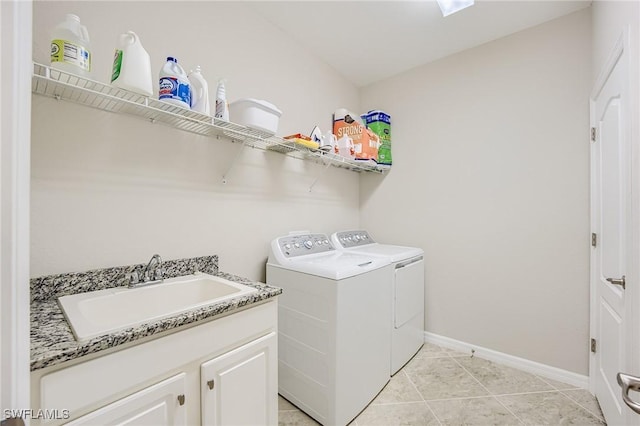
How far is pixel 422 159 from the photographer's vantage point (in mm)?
2674

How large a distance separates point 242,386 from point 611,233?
2092 mm

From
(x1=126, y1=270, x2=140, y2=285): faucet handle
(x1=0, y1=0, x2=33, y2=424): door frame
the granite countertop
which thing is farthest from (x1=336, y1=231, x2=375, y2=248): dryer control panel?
(x1=0, y1=0, x2=33, y2=424): door frame

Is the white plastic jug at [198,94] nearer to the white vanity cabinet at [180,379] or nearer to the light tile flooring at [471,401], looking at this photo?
the white vanity cabinet at [180,379]

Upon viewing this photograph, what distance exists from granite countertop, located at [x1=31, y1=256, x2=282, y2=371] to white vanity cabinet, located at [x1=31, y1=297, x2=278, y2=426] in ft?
0.13

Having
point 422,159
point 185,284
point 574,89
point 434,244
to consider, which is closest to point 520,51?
point 574,89

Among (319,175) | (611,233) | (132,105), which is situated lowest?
(611,233)

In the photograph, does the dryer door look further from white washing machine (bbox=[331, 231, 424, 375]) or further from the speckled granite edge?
the speckled granite edge

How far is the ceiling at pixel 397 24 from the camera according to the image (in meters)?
1.94

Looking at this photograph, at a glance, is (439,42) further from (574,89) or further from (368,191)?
(368,191)

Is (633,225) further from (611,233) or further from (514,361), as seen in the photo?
(514,361)

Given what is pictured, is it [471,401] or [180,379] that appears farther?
[471,401]

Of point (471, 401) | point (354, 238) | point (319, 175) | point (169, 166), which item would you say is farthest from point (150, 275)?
point (471, 401)

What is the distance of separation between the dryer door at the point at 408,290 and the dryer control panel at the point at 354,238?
525mm

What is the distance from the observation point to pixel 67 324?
90 centimetres
